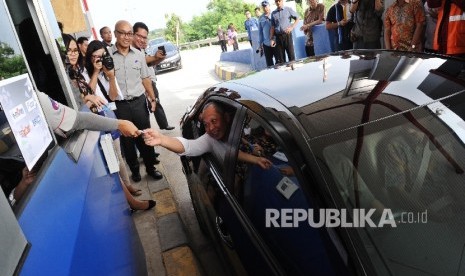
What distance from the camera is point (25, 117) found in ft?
4.88

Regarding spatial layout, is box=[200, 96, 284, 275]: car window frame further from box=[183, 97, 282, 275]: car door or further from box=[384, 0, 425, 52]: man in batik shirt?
box=[384, 0, 425, 52]: man in batik shirt

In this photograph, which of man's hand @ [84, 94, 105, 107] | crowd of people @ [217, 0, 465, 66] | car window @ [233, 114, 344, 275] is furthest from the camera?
crowd of people @ [217, 0, 465, 66]

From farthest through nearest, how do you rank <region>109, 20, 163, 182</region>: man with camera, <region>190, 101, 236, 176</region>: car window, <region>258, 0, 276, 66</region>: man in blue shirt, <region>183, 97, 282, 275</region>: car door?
<region>258, 0, 276, 66</region>: man in blue shirt, <region>109, 20, 163, 182</region>: man with camera, <region>190, 101, 236, 176</region>: car window, <region>183, 97, 282, 275</region>: car door

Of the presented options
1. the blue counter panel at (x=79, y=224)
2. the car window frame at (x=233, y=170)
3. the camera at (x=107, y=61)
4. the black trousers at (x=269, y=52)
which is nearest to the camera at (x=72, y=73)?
the camera at (x=107, y=61)

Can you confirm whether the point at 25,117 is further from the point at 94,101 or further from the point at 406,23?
the point at 406,23

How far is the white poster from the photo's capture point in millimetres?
1354

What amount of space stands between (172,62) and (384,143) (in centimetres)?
1670

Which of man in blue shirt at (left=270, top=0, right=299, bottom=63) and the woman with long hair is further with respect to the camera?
man in blue shirt at (left=270, top=0, right=299, bottom=63)

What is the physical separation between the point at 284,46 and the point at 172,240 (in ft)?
18.5

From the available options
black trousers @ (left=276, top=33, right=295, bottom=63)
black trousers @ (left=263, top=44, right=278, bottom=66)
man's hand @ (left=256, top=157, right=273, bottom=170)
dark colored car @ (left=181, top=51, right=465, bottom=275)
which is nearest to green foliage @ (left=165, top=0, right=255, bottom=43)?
black trousers @ (left=263, top=44, right=278, bottom=66)

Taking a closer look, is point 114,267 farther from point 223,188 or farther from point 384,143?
point 384,143

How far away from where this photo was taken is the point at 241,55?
42.7 ft

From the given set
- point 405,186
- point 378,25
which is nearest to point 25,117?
point 405,186

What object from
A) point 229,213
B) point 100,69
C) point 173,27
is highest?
point 173,27
